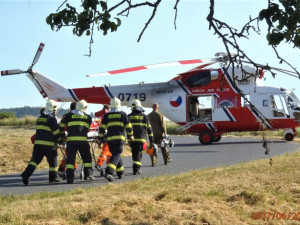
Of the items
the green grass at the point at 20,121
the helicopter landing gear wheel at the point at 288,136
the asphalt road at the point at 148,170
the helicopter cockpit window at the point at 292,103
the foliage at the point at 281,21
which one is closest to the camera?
the foliage at the point at 281,21

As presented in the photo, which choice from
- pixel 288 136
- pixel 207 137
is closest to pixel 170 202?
pixel 207 137

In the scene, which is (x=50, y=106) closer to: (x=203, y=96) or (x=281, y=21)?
(x=281, y=21)

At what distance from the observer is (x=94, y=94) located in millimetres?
22672

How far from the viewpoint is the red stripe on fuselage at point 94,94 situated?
22641 millimetres

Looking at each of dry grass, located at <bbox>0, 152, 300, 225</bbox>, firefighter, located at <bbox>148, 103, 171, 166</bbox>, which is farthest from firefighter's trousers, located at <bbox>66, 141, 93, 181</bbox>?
firefighter, located at <bbox>148, 103, 171, 166</bbox>

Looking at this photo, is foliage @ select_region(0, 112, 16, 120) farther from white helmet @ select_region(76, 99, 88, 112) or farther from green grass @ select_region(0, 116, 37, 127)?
white helmet @ select_region(76, 99, 88, 112)

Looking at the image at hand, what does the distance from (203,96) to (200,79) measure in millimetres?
825

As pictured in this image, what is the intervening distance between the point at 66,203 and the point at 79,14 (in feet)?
10.8

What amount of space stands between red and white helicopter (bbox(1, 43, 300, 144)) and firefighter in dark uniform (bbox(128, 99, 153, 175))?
945cm

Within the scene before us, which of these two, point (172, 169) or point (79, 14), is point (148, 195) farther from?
point (172, 169)

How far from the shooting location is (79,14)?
557cm

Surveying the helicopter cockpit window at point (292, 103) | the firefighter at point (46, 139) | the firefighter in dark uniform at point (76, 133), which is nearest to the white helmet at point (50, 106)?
the firefighter at point (46, 139)

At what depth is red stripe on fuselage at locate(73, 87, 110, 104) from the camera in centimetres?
2264

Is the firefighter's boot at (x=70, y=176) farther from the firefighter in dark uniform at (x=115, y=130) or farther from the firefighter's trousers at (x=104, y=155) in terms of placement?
the firefighter's trousers at (x=104, y=155)
